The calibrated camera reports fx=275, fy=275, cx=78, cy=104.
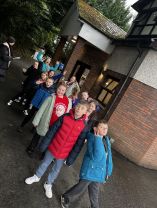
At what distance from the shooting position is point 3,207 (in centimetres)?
440

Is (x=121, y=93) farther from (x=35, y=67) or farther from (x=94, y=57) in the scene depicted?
(x=94, y=57)

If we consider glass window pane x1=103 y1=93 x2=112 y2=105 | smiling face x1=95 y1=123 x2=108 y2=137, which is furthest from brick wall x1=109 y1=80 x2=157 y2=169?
smiling face x1=95 y1=123 x2=108 y2=137

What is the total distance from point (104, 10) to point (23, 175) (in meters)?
44.4

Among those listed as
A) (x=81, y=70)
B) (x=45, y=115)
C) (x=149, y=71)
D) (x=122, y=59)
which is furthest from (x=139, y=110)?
(x=81, y=70)

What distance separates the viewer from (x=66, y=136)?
16.5 ft

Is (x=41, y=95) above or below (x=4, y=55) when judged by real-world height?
below

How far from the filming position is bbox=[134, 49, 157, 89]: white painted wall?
10811 mm

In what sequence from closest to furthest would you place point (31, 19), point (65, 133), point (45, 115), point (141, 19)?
point (65, 133), point (45, 115), point (141, 19), point (31, 19)

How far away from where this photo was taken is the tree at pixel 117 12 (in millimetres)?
45250

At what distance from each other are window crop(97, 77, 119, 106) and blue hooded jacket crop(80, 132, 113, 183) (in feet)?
29.0

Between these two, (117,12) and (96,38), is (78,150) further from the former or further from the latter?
(117,12)

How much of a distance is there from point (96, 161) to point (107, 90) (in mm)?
9656

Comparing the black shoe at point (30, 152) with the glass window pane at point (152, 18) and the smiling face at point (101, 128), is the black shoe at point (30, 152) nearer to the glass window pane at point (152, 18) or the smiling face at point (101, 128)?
the smiling face at point (101, 128)

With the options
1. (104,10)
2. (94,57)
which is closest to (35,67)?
(94,57)
